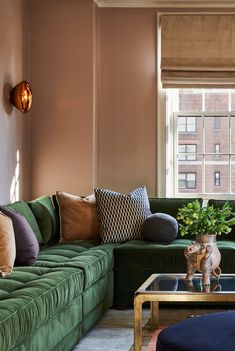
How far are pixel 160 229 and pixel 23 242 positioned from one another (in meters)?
1.65

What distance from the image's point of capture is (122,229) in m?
6.15

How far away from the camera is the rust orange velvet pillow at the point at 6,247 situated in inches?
168

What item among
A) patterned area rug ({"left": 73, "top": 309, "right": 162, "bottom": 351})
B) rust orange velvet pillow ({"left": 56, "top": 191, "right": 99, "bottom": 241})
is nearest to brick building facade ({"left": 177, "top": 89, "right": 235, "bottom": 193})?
rust orange velvet pillow ({"left": 56, "top": 191, "right": 99, "bottom": 241})

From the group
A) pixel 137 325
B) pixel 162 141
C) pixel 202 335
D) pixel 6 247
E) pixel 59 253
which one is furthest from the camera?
pixel 162 141

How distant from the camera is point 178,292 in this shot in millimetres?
4184

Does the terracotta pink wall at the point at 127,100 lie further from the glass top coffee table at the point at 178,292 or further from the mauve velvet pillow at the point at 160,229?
the glass top coffee table at the point at 178,292

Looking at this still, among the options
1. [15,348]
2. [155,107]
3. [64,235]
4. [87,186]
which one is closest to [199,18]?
[155,107]

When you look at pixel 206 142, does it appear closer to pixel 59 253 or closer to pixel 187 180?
pixel 187 180

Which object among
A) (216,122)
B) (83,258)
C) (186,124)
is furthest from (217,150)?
(83,258)

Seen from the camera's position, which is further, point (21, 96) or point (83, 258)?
point (21, 96)

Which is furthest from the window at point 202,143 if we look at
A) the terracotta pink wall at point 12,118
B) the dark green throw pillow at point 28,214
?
the dark green throw pillow at point 28,214

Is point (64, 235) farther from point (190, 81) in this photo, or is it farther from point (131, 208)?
point (190, 81)

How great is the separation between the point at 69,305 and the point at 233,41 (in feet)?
12.3

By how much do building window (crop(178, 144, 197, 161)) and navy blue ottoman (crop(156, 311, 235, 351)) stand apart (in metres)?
3.84
